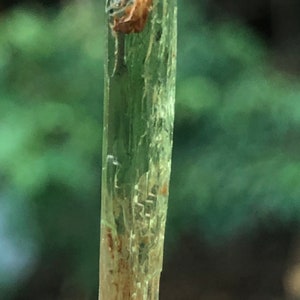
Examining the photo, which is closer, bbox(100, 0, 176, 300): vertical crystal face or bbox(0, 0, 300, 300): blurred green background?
bbox(100, 0, 176, 300): vertical crystal face

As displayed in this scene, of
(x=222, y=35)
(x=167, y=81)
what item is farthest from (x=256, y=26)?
(x=167, y=81)

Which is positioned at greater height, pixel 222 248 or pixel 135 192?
pixel 135 192

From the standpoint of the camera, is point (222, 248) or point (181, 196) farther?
point (222, 248)

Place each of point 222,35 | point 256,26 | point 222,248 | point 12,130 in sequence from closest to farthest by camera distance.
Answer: point 12,130 < point 222,35 < point 222,248 < point 256,26

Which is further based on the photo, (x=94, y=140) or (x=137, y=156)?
(x=94, y=140)

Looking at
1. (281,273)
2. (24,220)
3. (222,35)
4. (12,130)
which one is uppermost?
(222,35)

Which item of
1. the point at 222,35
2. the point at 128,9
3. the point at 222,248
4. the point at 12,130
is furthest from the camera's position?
the point at 222,248

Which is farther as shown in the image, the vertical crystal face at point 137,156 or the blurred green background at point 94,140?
the blurred green background at point 94,140

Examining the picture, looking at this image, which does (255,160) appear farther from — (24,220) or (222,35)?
(24,220)
